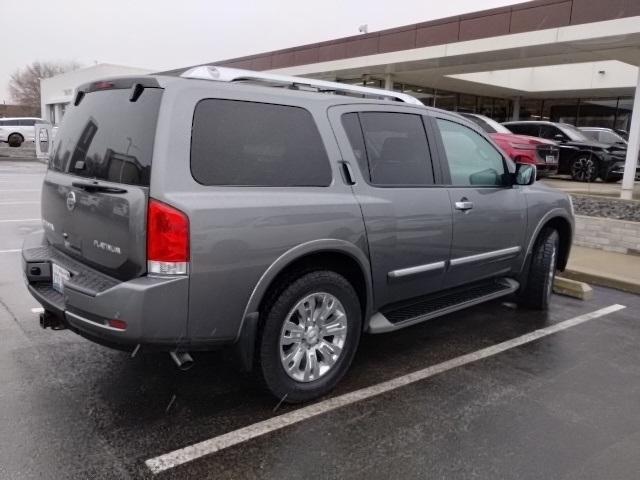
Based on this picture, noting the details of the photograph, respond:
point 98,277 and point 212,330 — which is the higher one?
point 98,277

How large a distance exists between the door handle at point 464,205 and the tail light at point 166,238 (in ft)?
7.22

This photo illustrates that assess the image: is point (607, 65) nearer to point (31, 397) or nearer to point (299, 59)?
point (299, 59)

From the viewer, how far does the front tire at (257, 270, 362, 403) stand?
311cm

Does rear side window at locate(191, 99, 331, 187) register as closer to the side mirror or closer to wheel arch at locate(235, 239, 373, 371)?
wheel arch at locate(235, 239, 373, 371)

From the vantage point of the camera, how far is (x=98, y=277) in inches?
116

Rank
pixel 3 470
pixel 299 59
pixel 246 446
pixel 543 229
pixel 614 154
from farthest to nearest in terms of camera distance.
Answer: pixel 299 59
pixel 614 154
pixel 543 229
pixel 246 446
pixel 3 470

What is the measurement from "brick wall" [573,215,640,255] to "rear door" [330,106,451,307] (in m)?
5.11

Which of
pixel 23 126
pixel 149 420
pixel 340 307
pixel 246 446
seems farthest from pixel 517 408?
pixel 23 126

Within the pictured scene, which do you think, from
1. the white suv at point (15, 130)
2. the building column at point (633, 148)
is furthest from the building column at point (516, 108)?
the white suv at point (15, 130)

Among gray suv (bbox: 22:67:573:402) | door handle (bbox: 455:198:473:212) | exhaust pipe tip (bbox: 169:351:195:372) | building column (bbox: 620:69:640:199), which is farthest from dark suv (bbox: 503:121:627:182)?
exhaust pipe tip (bbox: 169:351:195:372)

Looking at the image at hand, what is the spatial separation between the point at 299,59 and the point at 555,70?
402 inches

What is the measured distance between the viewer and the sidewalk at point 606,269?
6.41 meters

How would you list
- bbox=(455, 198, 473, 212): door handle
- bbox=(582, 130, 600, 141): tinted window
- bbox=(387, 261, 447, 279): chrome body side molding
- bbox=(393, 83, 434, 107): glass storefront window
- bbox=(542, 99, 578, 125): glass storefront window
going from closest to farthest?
bbox=(387, 261, 447, 279): chrome body side molding < bbox=(455, 198, 473, 212): door handle < bbox=(582, 130, 600, 141): tinted window < bbox=(393, 83, 434, 107): glass storefront window < bbox=(542, 99, 578, 125): glass storefront window

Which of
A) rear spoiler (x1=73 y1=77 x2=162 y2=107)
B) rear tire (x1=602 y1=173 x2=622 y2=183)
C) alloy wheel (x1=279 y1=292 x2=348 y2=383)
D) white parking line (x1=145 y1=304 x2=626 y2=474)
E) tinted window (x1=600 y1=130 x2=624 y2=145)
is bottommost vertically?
white parking line (x1=145 y1=304 x2=626 y2=474)
